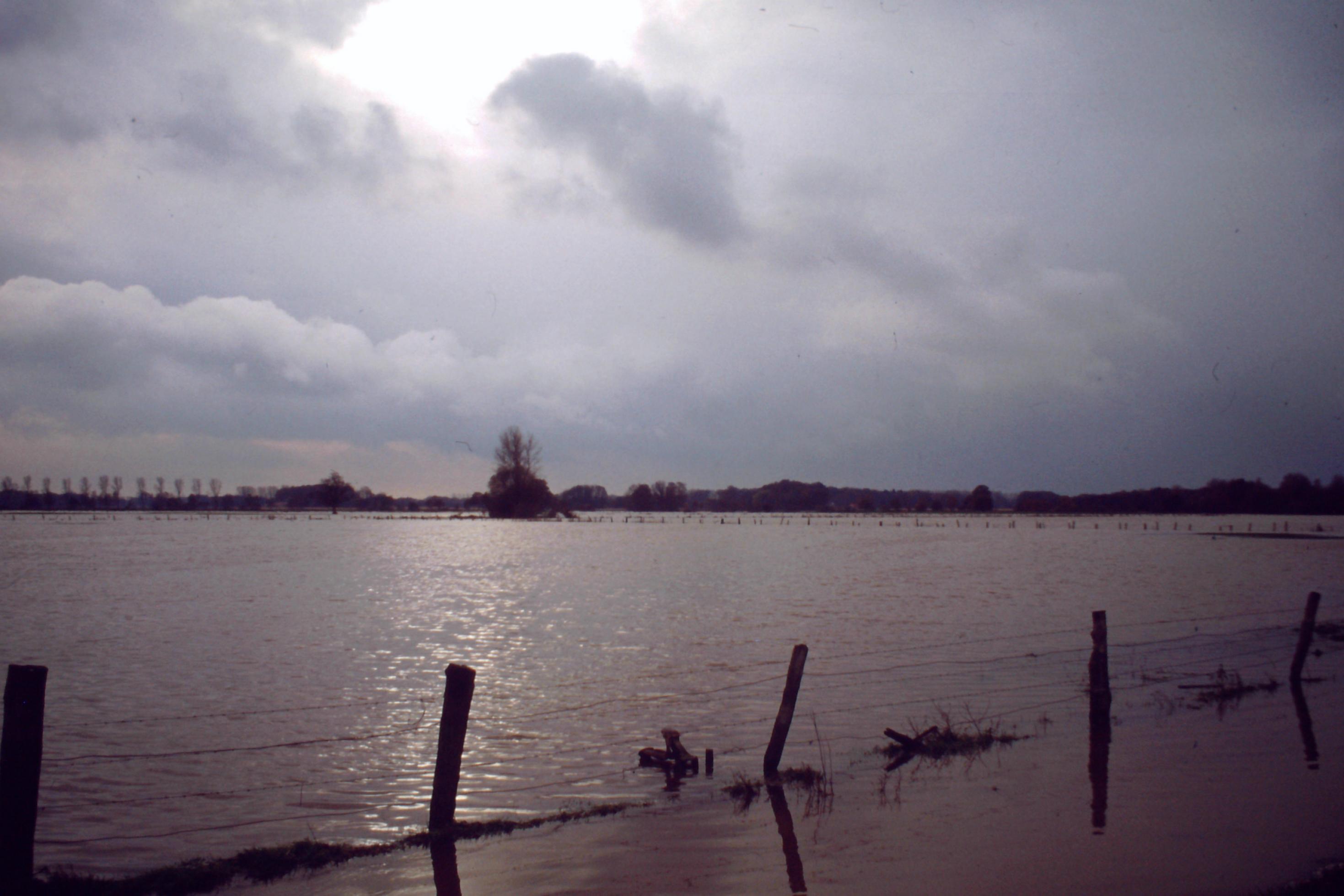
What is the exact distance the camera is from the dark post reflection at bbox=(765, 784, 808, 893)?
29.4 feet

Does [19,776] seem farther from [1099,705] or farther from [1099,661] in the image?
[1099,661]

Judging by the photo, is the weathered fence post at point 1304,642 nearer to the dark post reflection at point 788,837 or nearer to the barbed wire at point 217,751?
the dark post reflection at point 788,837

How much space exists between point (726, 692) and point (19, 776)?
15.5 metres

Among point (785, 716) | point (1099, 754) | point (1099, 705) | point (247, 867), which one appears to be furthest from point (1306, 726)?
point (247, 867)

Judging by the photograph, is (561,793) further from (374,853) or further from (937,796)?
(937,796)

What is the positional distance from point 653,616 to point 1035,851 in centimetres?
2733

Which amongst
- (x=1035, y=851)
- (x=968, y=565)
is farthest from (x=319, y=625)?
(x=968, y=565)

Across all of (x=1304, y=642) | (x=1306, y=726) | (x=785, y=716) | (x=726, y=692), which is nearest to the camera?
(x=785, y=716)

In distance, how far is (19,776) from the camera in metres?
8.17

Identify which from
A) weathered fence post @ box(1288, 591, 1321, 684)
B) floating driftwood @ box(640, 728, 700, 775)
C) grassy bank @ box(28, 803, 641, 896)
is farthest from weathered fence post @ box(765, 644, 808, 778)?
weathered fence post @ box(1288, 591, 1321, 684)

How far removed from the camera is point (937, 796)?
12102 millimetres

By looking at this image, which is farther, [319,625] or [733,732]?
[319,625]

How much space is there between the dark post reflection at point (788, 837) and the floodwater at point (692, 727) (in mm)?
64

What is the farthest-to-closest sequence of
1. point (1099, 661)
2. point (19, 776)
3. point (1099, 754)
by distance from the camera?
point (1099, 661), point (1099, 754), point (19, 776)
